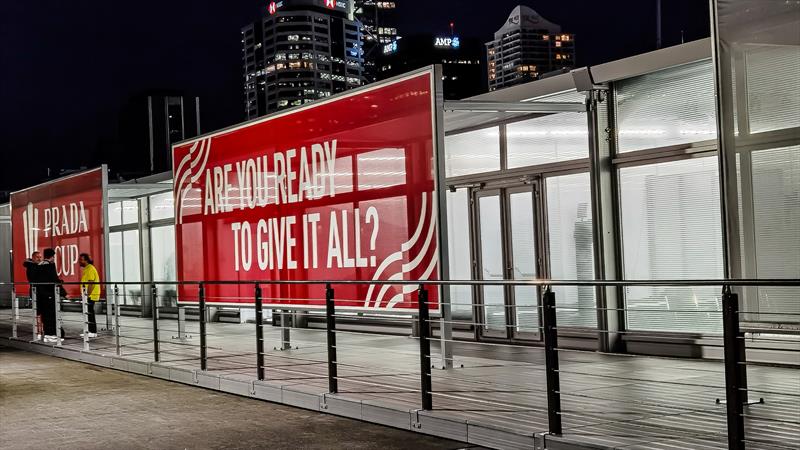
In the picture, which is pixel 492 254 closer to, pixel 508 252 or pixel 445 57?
pixel 508 252

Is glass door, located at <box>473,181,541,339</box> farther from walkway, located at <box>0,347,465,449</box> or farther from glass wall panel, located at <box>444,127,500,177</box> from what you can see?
walkway, located at <box>0,347,465,449</box>

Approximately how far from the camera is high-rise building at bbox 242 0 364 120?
13750cm

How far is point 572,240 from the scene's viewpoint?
13555 mm

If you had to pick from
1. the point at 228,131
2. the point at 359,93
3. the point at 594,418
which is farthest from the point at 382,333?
the point at 594,418

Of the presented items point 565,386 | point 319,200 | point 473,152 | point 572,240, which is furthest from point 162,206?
point 565,386

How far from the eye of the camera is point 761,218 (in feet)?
28.0

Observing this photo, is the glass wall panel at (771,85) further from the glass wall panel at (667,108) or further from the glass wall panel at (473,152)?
the glass wall panel at (473,152)

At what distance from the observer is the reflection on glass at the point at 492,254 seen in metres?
14.8

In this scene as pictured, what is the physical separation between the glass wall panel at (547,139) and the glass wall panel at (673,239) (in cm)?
81

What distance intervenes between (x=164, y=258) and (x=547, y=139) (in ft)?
42.8

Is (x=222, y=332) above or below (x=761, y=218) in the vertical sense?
below

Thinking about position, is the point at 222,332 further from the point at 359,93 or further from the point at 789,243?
the point at 789,243

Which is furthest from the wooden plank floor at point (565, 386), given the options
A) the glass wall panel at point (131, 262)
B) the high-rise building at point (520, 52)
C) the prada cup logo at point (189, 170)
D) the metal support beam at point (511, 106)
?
the high-rise building at point (520, 52)

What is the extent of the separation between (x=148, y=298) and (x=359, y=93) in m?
13.6
